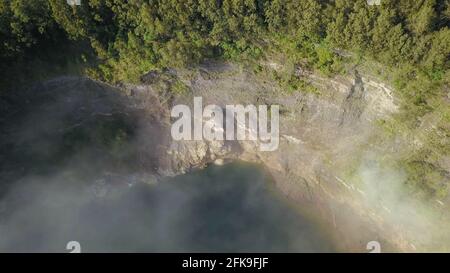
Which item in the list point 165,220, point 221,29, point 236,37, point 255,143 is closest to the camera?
point 221,29

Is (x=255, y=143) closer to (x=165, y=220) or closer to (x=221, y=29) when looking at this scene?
(x=165, y=220)

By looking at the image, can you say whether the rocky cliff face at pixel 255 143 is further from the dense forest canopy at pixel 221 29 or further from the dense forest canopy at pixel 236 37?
the dense forest canopy at pixel 221 29

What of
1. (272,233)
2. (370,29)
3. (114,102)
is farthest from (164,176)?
(370,29)

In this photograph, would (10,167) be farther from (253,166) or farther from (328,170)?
(328,170)

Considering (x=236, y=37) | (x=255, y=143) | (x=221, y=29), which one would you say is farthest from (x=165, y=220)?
(x=221, y=29)

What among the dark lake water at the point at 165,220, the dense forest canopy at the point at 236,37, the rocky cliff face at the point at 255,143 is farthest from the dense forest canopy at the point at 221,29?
the dark lake water at the point at 165,220

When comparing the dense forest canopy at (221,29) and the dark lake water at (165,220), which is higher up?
the dense forest canopy at (221,29)
